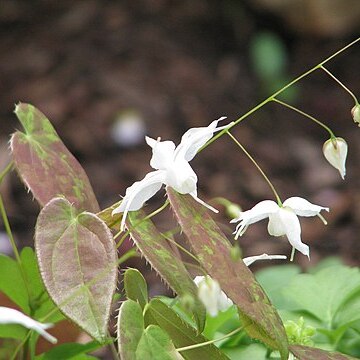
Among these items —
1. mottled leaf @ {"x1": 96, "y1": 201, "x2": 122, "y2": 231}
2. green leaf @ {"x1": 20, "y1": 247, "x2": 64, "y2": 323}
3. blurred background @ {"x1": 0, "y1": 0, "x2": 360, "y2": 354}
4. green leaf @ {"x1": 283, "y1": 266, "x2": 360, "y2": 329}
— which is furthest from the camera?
blurred background @ {"x1": 0, "y1": 0, "x2": 360, "y2": 354}

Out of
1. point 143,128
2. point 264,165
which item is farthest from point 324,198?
point 143,128

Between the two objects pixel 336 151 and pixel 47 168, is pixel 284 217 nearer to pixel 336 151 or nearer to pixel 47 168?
pixel 336 151

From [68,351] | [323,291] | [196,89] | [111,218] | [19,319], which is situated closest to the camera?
[19,319]

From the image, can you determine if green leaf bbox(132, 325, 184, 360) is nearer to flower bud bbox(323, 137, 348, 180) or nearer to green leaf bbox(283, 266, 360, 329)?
flower bud bbox(323, 137, 348, 180)

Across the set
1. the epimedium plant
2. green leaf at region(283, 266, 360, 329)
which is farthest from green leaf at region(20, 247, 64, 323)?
green leaf at region(283, 266, 360, 329)

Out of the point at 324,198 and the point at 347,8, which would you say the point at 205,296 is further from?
the point at 347,8

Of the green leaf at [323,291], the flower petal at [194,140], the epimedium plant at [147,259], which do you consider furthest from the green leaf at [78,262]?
the green leaf at [323,291]

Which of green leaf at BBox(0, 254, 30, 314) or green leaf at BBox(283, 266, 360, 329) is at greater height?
green leaf at BBox(0, 254, 30, 314)

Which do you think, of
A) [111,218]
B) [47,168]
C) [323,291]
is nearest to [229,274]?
[111,218]

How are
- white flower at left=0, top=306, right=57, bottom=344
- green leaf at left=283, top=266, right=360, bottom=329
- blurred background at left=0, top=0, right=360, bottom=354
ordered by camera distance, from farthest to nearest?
blurred background at left=0, top=0, right=360, bottom=354, green leaf at left=283, top=266, right=360, bottom=329, white flower at left=0, top=306, right=57, bottom=344
